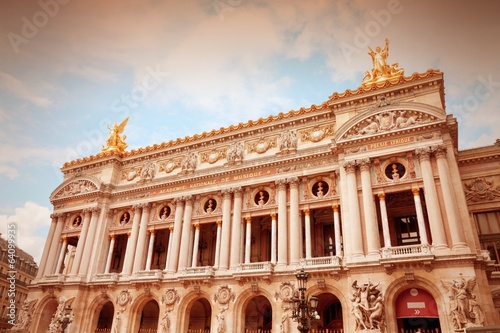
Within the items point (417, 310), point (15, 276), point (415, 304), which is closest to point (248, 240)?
point (415, 304)

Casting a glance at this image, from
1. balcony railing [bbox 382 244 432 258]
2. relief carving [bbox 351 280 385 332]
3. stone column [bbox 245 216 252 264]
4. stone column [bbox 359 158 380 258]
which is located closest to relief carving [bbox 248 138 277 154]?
stone column [bbox 245 216 252 264]

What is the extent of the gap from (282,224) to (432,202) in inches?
367

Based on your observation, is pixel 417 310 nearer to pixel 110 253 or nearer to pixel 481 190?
pixel 481 190

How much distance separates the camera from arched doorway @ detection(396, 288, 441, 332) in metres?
19.0

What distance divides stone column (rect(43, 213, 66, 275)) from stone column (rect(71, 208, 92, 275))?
9.46 ft

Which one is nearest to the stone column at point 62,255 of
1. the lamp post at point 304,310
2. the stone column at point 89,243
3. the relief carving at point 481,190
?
the stone column at point 89,243

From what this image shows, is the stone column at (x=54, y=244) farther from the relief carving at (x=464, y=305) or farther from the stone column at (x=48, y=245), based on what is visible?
the relief carving at (x=464, y=305)

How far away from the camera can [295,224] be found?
80.1 feet

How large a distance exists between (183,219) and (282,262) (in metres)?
9.49

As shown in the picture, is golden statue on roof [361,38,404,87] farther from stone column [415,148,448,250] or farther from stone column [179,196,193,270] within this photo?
stone column [179,196,193,270]

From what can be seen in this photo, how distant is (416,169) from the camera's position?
22.0 metres

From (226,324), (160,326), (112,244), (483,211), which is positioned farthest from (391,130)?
(112,244)

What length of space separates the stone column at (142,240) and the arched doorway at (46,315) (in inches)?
325

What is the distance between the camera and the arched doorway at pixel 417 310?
1905 cm
